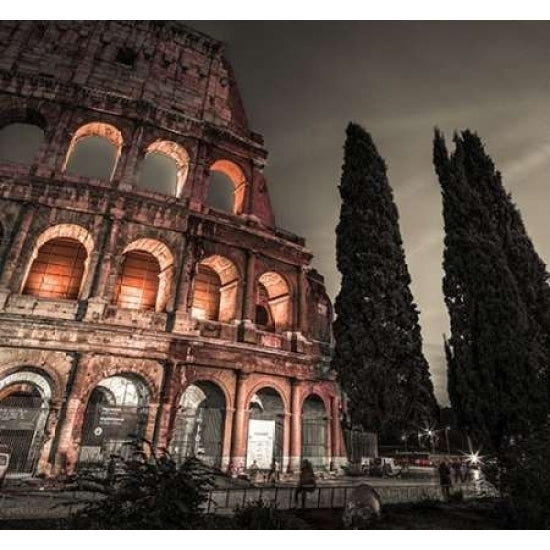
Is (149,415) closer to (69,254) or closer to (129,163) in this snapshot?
(69,254)

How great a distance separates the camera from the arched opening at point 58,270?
43.2ft

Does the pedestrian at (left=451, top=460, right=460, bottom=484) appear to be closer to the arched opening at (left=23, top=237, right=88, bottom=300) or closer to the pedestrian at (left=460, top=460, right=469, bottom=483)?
the pedestrian at (left=460, top=460, right=469, bottom=483)

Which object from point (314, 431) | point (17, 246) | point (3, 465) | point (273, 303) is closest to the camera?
point (3, 465)

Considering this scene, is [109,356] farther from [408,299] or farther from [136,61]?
[136,61]

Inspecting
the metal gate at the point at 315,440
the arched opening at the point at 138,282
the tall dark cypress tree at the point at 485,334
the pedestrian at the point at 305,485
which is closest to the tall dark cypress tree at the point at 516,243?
the tall dark cypress tree at the point at 485,334

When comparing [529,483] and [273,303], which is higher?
[273,303]

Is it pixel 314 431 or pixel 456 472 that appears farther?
pixel 314 431

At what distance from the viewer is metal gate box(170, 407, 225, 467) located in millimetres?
12539

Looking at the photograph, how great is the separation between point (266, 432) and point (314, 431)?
1987 millimetres

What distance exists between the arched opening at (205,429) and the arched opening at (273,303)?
3460 millimetres

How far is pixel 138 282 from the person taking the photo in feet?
47.9

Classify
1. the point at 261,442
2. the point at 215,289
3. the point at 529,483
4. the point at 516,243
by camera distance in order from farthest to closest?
the point at 215,289
the point at 261,442
the point at 516,243
the point at 529,483

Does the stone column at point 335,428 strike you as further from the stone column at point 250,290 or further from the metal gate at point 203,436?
the stone column at point 250,290

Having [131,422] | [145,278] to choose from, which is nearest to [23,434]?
[131,422]
